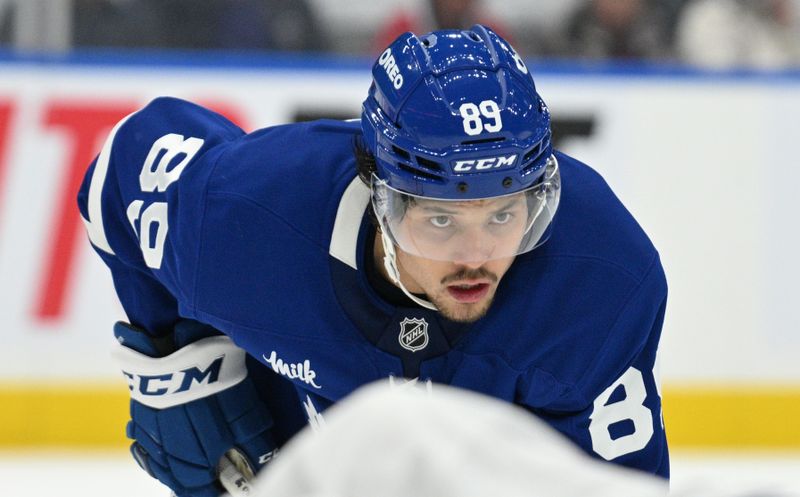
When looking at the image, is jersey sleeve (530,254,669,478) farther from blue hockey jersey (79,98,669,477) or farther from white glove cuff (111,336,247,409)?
white glove cuff (111,336,247,409)

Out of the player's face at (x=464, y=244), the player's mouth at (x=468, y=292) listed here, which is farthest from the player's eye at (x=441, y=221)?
the player's mouth at (x=468, y=292)

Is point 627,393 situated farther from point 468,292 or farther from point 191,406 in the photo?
point 191,406

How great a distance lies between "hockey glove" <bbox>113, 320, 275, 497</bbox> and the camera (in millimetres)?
2588

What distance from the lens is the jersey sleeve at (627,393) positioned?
2.23m

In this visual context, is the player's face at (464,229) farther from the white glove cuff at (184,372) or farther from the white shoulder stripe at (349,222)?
the white glove cuff at (184,372)

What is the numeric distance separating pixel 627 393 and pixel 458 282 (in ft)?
1.19

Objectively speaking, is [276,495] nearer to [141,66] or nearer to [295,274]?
[295,274]

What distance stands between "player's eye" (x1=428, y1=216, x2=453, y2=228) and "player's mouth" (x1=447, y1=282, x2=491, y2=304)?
101 mm

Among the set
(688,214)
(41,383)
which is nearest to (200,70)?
(41,383)

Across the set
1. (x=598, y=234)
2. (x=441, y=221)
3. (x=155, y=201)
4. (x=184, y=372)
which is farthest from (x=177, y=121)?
(x=598, y=234)

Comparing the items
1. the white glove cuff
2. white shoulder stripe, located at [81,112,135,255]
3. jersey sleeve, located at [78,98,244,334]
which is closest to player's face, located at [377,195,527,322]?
jersey sleeve, located at [78,98,244,334]

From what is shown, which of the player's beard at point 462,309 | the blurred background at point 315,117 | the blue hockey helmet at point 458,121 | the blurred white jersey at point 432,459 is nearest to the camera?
the blurred white jersey at point 432,459

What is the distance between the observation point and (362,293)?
7.57ft

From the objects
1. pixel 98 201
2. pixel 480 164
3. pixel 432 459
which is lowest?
pixel 98 201
